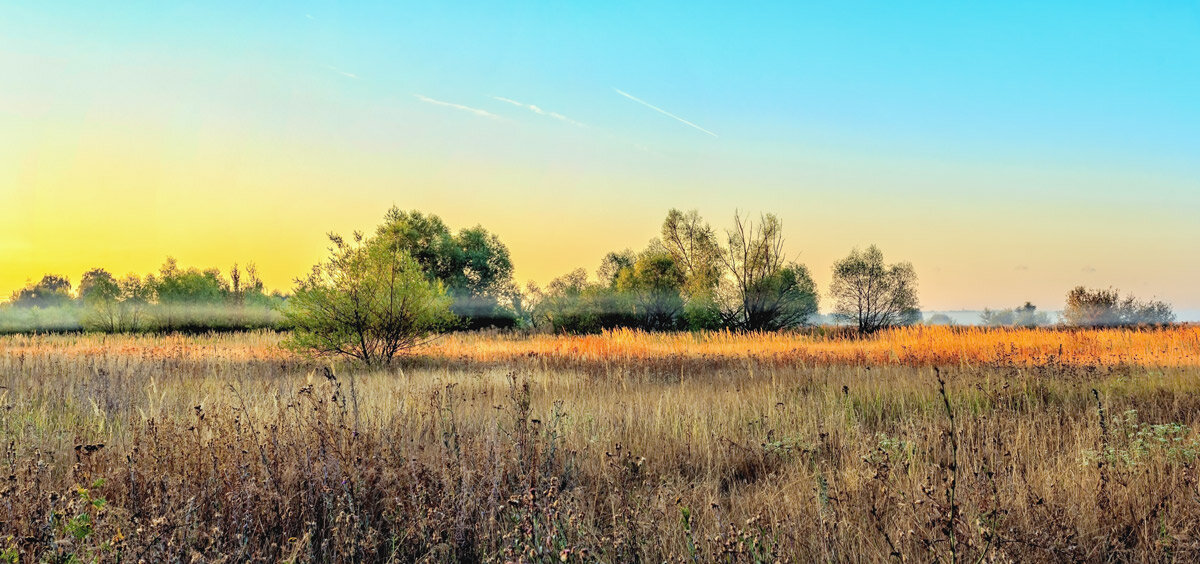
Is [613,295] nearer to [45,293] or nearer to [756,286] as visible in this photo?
[756,286]

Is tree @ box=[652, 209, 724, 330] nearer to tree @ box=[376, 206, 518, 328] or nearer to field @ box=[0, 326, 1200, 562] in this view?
tree @ box=[376, 206, 518, 328]

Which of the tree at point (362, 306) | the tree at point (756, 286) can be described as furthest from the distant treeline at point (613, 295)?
the tree at point (362, 306)

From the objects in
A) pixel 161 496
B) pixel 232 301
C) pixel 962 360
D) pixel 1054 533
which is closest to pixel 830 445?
pixel 1054 533

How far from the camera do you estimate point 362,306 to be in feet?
49.7

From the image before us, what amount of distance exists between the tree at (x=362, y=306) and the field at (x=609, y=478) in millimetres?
4908

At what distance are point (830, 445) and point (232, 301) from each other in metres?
54.7

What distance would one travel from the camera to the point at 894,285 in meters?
43.7

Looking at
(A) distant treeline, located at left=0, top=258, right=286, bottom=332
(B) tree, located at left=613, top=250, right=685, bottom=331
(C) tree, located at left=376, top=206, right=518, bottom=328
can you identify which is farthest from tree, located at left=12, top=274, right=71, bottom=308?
(B) tree, located at left=613, top=250, right=685, bottom=331

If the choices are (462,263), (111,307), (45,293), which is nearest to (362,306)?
(462,263)

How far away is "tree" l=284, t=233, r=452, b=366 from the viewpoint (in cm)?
1508

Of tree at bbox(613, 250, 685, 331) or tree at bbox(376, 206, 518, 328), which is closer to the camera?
tree at bbox(613, 250, 685, 331)

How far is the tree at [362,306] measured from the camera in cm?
1508

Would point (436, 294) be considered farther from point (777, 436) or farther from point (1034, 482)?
point (1034, 482)

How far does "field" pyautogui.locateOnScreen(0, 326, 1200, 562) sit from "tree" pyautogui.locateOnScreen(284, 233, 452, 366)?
491 cm
